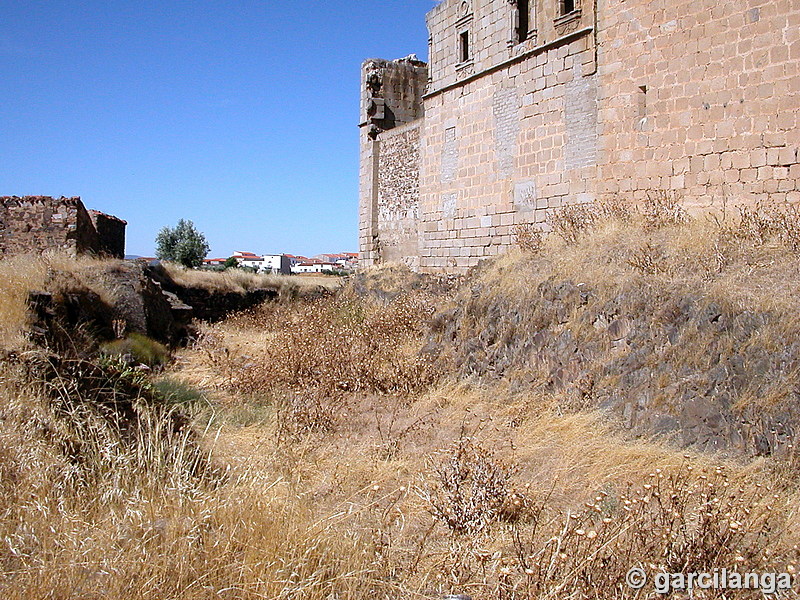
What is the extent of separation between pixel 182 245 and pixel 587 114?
3317 centimetres

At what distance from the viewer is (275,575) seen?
3025mm

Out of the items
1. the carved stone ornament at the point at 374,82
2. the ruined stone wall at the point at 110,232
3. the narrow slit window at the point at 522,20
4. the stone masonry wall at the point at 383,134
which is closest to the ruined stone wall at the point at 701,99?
the narrow slit window at the point at 522,20

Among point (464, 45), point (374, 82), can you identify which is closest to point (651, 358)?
point (464, 45)

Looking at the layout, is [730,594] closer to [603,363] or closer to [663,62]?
[603,363]

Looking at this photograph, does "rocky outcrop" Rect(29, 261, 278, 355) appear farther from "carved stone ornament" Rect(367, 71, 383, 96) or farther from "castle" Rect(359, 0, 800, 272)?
"carved stone ornament" Rect(367, 71, 383, 96)

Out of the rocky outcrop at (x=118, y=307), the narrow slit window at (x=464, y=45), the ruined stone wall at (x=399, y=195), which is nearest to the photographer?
the rocky outcrop at (x=118, y=307)

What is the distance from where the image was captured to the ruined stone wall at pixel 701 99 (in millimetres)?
7586

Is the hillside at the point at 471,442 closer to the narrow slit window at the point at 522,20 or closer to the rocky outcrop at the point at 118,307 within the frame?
the rocky outcrop at the point at 118,307

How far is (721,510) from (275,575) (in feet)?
8.82

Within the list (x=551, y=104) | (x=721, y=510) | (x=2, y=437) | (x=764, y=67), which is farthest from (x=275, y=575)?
(x=551, y=104)

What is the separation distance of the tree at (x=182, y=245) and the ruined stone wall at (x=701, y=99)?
3206cm

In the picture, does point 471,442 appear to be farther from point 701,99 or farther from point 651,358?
point 701,99

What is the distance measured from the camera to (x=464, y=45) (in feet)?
41.6

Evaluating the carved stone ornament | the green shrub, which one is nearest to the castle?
the carved stone ornament
